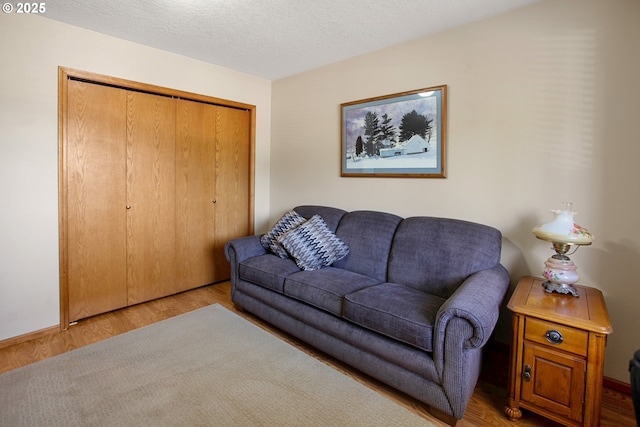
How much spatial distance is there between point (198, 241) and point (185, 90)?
155cm

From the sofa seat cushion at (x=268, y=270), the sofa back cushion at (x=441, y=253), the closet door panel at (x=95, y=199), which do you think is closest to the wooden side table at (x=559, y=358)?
the sofa back cushion at (x=441, y=253)

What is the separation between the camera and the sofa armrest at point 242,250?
2898 mm

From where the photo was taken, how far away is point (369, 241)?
2646 millimetres

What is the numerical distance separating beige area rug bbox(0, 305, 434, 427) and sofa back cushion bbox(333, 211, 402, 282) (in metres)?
0.79

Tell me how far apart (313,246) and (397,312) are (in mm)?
1025

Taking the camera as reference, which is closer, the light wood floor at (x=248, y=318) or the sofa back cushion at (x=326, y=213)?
the light wood floor at (x=248, y=318)

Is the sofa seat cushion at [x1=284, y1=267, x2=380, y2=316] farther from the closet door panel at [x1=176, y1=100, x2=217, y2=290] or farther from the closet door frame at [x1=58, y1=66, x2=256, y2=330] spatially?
the closet door frame at [x1=58, y1=66, x2=256, y2=330]

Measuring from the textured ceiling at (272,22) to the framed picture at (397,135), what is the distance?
0.50 meters

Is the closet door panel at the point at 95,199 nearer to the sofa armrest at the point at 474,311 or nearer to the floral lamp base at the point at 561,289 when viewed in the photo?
the sofa armrest at the point at 474,311

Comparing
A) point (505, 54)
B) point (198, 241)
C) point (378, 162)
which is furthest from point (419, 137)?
point (198, 241)

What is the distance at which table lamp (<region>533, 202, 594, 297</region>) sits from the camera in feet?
5.68
